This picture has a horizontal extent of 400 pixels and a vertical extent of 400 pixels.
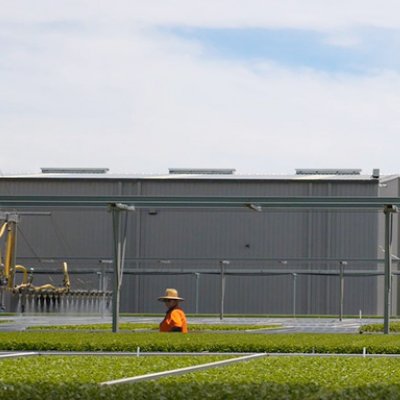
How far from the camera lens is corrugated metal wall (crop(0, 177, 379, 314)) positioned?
54062mm

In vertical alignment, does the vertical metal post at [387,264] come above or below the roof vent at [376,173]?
below

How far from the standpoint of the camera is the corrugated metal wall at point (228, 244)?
54.1m

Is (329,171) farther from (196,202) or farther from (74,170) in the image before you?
(196,202)

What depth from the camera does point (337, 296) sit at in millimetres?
53781

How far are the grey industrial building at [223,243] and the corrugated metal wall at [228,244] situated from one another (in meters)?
0.04

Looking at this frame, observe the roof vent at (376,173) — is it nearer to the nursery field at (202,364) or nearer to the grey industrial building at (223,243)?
the grey industrial building at (223,243)

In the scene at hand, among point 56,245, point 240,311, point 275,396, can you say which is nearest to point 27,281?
point 56,245

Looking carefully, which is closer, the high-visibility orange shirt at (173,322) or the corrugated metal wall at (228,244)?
the high-visibility orange shirt at (173,322)

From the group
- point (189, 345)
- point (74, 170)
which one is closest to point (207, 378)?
point (189, 345)

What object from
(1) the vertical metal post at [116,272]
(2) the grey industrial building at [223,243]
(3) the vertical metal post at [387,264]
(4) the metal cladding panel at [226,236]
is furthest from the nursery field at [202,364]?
(4) the metal cladding panel at [226,236]

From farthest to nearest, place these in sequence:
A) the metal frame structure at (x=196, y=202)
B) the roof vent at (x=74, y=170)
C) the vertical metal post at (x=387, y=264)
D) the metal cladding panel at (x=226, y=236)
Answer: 1. the roof vent at (x=74, y=170)
2. the metal cladding panel at (x=226, y=236)
3. the metal frame structure at (x=196, y=202)
4. the vertical metal post at (x=387, y=264)

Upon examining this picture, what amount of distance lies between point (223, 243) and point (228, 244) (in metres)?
0.24

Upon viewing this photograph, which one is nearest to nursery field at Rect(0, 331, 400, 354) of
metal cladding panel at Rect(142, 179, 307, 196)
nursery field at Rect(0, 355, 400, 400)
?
nursery field at Rect(0, 355, 400, 400)

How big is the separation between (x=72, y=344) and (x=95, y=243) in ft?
121
